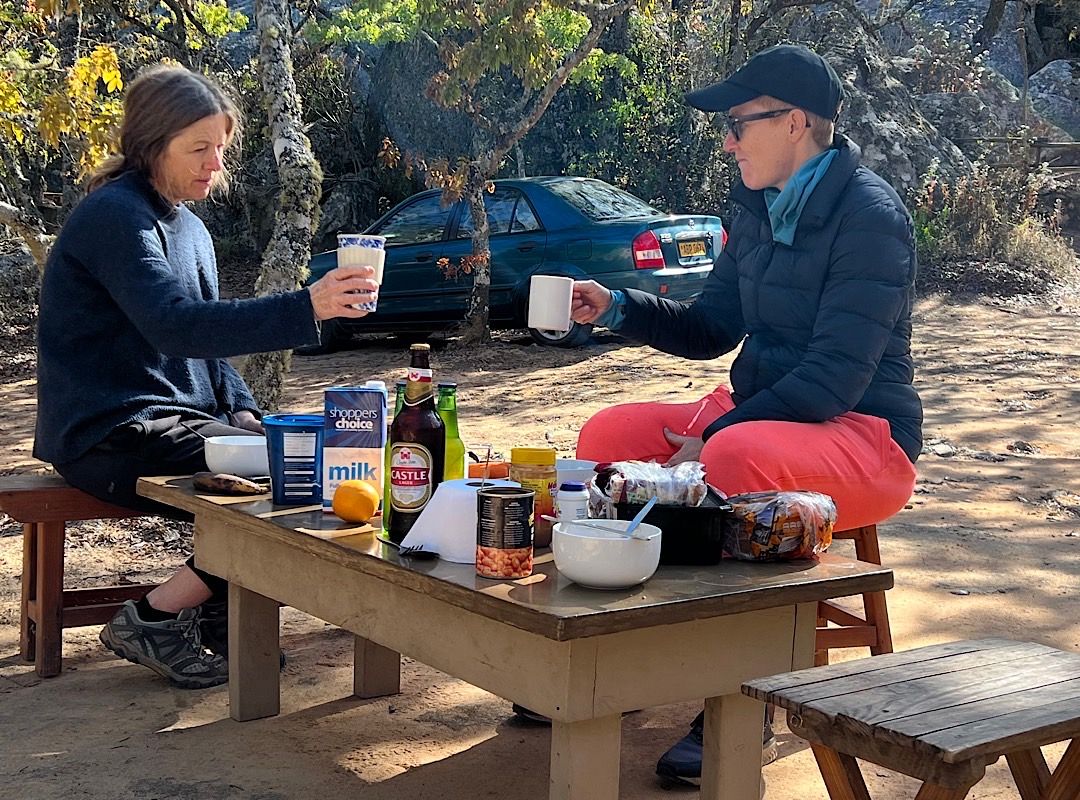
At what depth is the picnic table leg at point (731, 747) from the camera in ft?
8.93

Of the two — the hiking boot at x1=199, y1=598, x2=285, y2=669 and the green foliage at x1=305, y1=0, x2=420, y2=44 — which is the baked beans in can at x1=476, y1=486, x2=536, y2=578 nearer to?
the hiking boot at x1=199, y1=598, x2=285, y2=669

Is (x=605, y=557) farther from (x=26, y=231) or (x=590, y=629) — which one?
(x=26, y=231)

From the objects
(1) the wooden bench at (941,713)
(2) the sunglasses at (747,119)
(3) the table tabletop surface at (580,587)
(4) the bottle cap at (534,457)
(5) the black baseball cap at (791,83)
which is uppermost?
(5) the black baseball cap at (791,83)

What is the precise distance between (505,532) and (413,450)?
0.38m

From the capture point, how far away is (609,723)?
2.49m

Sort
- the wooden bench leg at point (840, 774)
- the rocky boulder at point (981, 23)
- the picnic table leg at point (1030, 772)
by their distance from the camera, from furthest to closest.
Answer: the rocky boulder at point (981, 23) → the picnic table leg at point (1030, 772) → the wooden bench leg at point (840, 774)

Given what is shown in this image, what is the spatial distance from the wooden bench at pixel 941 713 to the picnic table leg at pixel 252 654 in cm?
174

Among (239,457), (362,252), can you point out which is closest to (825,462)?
(362,252)

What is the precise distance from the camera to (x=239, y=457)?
3.49 m

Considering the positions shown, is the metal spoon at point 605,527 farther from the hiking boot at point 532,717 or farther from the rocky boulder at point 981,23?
the rocky boulder at point 981,23

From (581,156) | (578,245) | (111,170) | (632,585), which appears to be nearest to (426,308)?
(578,245)

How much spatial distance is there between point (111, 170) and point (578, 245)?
7.07 m

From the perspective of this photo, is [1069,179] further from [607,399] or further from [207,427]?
[207,427]

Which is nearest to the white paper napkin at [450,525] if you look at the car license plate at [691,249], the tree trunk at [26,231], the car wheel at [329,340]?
the tree trunk at [26,231]
